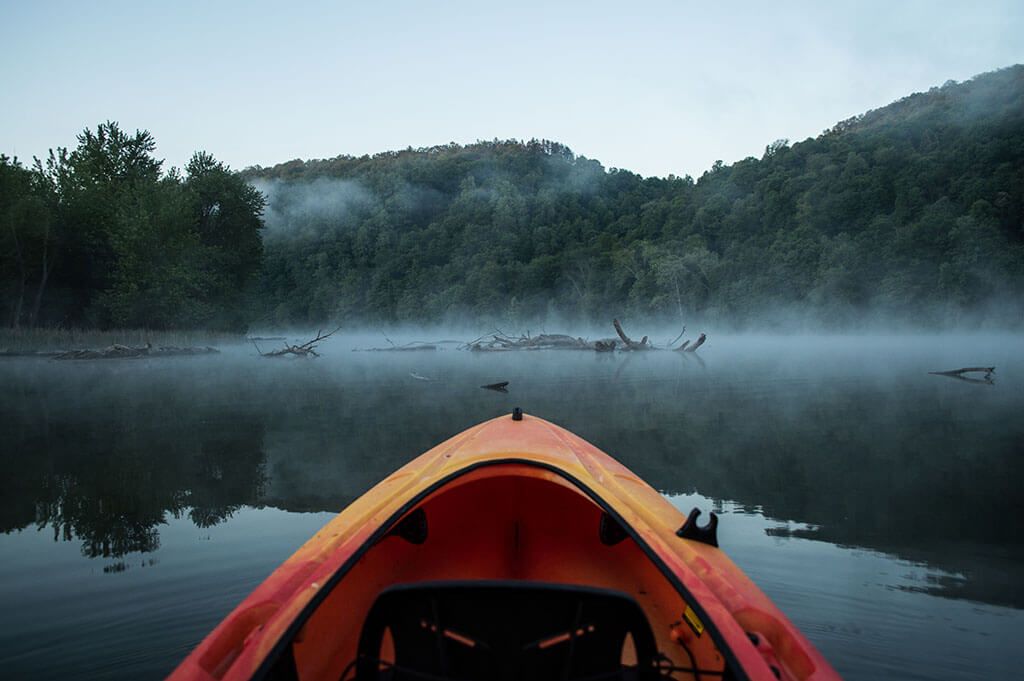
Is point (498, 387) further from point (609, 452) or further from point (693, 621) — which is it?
point (693, 621)

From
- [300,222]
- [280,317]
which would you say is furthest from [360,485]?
[300,222]

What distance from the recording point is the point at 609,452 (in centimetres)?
627

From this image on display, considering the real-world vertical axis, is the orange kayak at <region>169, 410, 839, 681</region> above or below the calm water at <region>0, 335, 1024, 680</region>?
above

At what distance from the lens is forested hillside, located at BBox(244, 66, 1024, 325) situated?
41219mm

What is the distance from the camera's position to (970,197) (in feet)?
139

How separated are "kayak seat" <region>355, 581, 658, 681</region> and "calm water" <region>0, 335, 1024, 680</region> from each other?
5.27 ft

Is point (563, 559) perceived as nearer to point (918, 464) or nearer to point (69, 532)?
point (69, 532)

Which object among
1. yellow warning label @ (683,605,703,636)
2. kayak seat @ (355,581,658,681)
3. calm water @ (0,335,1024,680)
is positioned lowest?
calm water @ (0,335,1024,680)

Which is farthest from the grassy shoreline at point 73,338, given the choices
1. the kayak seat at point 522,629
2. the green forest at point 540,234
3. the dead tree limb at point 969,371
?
the kayak seat at point 522,629

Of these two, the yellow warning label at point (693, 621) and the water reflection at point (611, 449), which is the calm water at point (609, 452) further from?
the yellow warning label at point (693, 621)

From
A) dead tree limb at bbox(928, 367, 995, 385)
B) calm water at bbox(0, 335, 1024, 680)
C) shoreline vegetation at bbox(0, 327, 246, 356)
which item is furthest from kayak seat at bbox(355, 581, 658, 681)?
shoreline vegetation at bbox(0, 327, 246, 356)

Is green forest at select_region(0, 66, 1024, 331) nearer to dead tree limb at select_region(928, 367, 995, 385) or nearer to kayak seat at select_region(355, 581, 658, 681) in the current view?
dead tree limb at select_region(928, 367, 995, 385)

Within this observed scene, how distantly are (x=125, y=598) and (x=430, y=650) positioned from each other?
243 centimetres

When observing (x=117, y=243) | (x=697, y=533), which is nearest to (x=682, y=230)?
(x=117, y=243)
